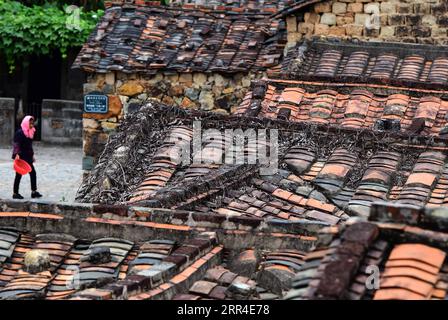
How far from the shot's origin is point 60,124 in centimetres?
2425

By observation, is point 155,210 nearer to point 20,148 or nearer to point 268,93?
point 268,93

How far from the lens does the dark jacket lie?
1705 centimetres

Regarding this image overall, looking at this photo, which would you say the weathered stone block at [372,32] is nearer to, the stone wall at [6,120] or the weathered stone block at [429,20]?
the weathered stone block at [429,20]

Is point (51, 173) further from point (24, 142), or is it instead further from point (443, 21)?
point (443, 21)

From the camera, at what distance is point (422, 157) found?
1030 centimetres

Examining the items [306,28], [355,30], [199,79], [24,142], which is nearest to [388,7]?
[355,30]

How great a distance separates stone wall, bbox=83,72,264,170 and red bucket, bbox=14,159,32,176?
124 cm

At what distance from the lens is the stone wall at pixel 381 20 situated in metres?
15.6

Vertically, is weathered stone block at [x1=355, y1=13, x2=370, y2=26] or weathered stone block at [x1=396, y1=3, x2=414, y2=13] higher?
weathered stone block at [x1=396, y1=3, x2=414, y2=13]

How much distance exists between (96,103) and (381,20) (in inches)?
201

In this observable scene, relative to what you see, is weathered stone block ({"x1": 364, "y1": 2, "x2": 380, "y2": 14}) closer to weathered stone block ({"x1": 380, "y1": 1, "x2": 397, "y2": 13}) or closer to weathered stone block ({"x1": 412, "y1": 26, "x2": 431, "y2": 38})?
weathered stone block ({"x1": 380, "y1": 1, "x2": 397, "y2": 13})

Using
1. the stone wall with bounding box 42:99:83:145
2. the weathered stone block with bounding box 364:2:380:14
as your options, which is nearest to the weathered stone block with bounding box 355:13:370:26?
the weathered stone block with bounding box 364:2:380:14
